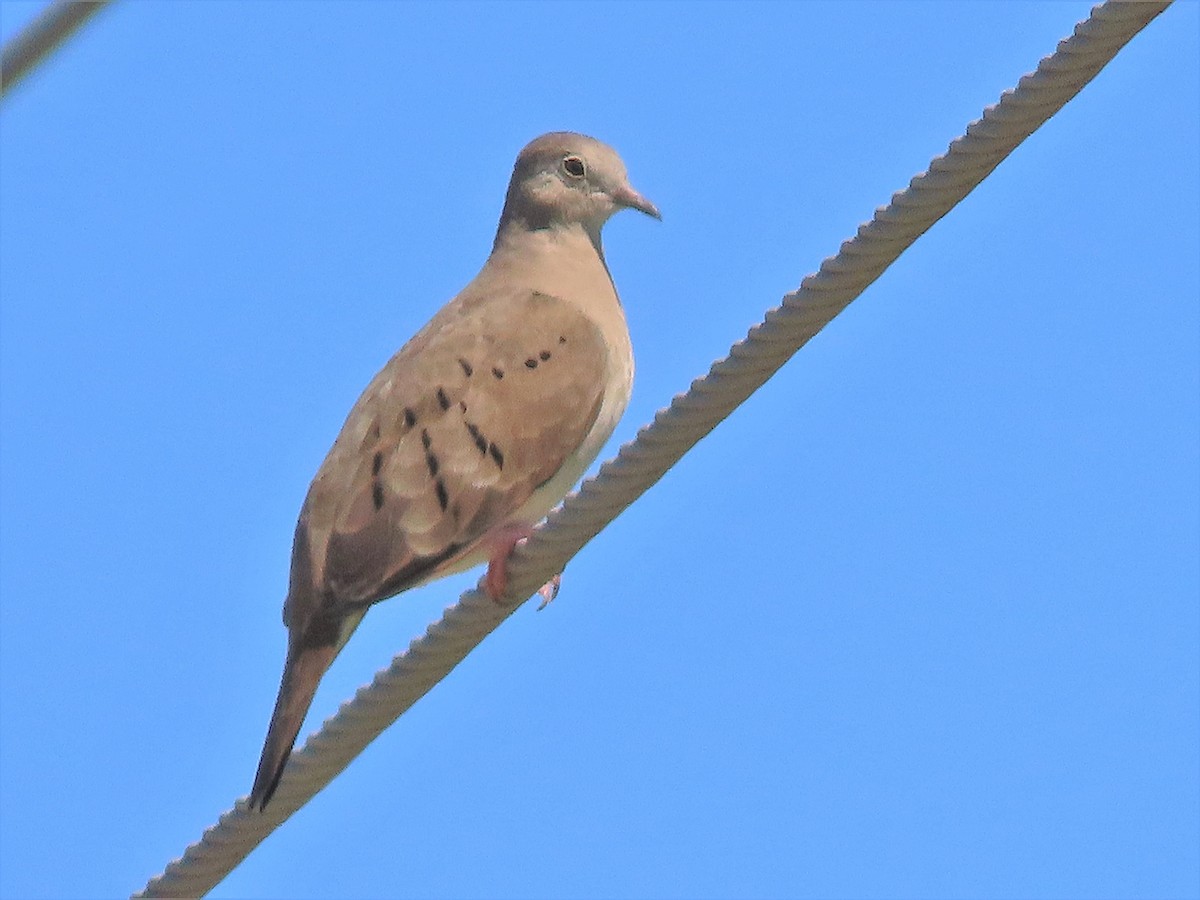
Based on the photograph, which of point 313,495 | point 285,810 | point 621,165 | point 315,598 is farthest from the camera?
point 621,165

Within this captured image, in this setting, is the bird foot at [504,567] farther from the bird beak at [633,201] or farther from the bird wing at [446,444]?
the bird beak at [633,201]

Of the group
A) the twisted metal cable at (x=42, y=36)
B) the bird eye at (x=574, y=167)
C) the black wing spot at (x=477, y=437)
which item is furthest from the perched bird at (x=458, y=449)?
the twisted metal cable at (x=42, y=36)

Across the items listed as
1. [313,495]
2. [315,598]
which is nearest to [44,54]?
[315,598]

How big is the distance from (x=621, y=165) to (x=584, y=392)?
5.09 ft

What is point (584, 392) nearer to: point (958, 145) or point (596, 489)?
point (596, 489)

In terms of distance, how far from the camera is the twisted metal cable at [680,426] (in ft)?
8.02

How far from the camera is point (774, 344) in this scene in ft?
8.98

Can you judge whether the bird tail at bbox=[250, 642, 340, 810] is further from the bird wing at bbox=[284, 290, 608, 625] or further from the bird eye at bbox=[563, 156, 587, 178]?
the bird eye at bbox=[563, 156, 587, 178]

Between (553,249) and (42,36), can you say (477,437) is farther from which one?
(42,36)

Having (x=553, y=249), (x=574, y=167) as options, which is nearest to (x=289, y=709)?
(x=553, y=249)

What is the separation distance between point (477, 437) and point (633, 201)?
5.69ft

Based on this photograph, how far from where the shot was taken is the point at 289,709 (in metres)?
3.67

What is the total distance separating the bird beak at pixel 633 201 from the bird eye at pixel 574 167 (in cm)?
15

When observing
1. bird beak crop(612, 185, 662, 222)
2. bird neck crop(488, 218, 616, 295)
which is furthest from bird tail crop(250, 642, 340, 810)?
bird beak crop(612, 185, 662, 222)
